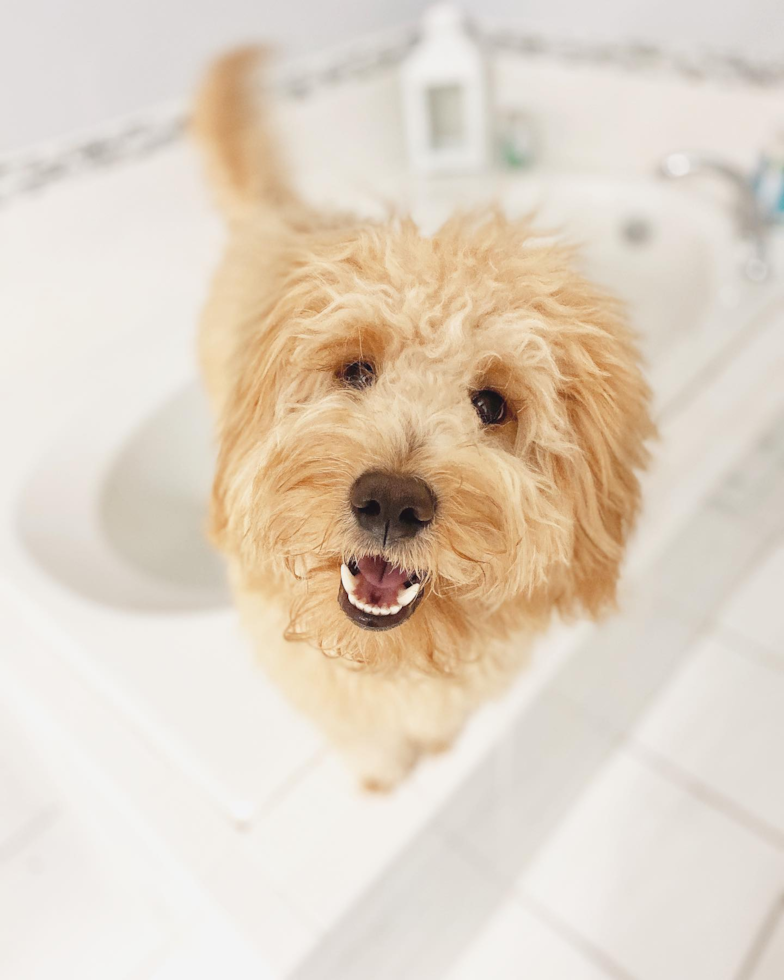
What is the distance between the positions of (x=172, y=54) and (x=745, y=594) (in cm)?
187

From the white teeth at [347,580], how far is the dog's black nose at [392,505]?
0.26 feet

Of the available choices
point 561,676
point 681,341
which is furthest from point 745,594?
point 561,676

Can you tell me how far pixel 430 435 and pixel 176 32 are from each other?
144 cm

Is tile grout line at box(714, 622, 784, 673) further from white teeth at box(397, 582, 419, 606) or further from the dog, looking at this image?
white teeth at box(397, 582, 419, 606)

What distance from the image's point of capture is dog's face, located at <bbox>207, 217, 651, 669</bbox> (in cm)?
67

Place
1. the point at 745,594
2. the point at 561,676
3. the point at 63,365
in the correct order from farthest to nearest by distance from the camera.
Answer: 1. the point at 745,594
2. the point at 63,365
3. the point at 561,676

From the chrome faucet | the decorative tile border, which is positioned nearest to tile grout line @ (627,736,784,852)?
the chrome faucet

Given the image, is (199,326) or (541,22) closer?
(199,326)

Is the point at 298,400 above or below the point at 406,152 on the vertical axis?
above

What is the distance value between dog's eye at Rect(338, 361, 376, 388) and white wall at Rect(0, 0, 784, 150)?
3.77ft

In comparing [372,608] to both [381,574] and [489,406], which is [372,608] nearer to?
[381,574]

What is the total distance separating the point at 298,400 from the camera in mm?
792

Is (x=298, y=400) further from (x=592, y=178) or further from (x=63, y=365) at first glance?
(x=592, y=178)

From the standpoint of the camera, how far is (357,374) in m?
0.77
